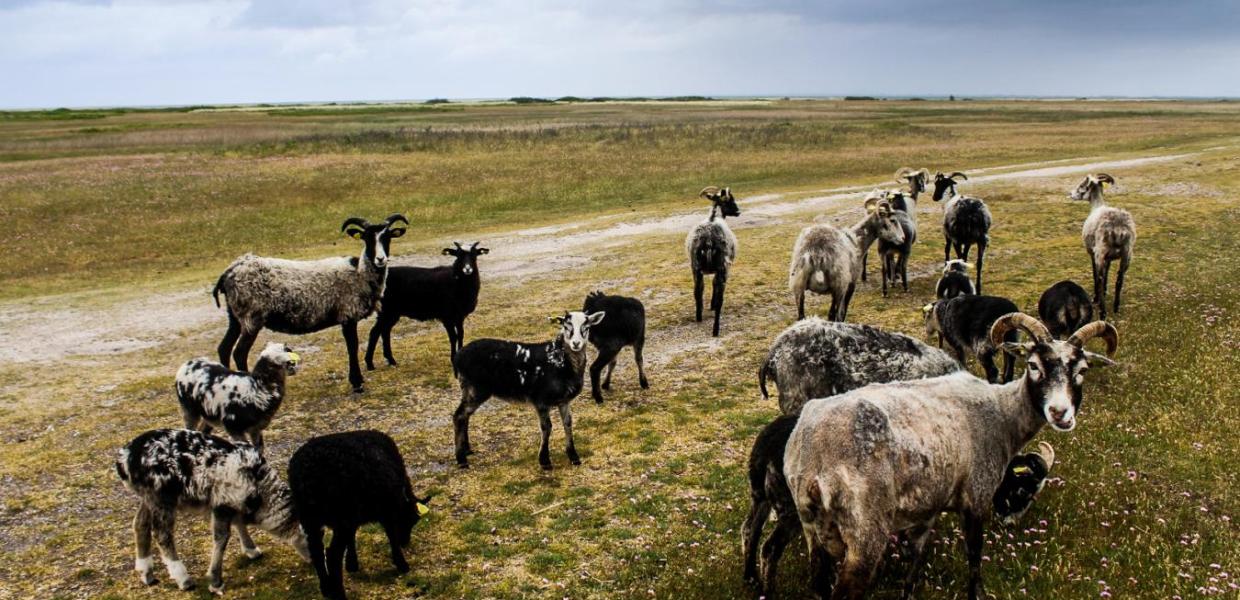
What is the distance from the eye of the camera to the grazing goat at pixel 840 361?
9688 millimetres

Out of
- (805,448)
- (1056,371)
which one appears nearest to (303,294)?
(805,448)

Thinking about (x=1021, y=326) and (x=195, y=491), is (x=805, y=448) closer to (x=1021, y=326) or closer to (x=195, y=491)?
(x=1021, y=326)

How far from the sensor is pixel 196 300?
73.9ft

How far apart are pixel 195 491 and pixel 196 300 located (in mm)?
16639

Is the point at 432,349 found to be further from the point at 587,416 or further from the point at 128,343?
the point at 128,343

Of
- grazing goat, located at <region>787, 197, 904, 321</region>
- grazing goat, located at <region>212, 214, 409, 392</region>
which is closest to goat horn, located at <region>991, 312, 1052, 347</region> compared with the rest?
grazing goat, located at <region>787, 197, 904, 321</region>

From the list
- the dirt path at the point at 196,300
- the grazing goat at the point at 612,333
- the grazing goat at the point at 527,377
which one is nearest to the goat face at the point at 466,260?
the grazing goat at the point at 612,333

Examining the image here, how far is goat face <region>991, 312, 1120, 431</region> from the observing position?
24.4ft

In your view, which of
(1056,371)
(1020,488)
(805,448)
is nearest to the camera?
(805,448)

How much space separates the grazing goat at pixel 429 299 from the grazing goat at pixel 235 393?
5.28 metres

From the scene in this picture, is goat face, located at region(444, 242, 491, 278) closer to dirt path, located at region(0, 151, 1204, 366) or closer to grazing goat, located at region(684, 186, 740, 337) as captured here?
grazing goat, located at region(684, 186, 740, 337)

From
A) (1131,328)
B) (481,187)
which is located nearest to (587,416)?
(1131,328)

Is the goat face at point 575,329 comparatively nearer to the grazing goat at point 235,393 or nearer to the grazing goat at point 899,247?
the grazing goat at point 235,393

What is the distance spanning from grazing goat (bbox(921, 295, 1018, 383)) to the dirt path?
46.6 ft
